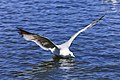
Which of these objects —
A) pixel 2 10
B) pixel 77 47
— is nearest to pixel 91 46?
pixel 77 47

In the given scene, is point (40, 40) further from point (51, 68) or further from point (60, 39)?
point (60, 39)

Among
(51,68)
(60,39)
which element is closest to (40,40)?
(51,68)

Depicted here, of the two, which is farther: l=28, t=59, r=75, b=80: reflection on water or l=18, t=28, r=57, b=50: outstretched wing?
l=18, t=28, r=57, b=50: outstretched wing

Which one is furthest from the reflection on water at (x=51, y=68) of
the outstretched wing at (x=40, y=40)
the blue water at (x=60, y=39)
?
the outstretched wing at (x=40, y=40)

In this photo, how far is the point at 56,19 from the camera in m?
23.7

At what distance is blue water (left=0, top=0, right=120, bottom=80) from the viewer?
1609cm

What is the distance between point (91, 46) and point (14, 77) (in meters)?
4.53

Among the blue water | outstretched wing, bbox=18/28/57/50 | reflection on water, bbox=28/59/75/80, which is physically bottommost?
reflection on water, bbox=28/59/75/80

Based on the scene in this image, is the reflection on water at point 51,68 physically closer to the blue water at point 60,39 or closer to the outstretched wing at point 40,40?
the blue water at point 60,39

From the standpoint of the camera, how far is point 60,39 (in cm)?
2002

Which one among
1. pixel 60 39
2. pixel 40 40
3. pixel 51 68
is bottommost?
pixel 51 68

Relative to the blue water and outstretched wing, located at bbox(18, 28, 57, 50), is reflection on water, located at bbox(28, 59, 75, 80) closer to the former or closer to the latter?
the blue water

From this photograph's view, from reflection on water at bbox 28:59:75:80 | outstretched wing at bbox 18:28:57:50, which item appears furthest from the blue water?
outstretched wing at bbox 18:28:57:50

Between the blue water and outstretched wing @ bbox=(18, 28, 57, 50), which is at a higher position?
outstretched wing @ bbox=(18, 28, 57, 50)
